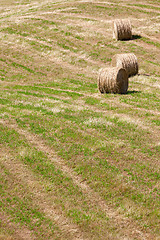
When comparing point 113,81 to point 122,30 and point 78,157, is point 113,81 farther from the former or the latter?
point 122,30

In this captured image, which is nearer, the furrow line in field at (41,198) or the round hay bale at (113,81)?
the furrow line in field at (41,198)

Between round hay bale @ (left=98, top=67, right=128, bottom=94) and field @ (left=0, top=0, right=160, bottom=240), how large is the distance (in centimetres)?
63

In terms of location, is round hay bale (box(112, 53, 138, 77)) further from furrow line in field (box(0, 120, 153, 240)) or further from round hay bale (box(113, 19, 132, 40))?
furrow line in field (box(0, 120, 153, 240))

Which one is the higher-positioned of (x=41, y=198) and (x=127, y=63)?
(x=127, y=63)

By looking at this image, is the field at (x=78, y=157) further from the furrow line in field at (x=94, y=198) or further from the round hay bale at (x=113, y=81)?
the round hay bale at (x=113, y=81)

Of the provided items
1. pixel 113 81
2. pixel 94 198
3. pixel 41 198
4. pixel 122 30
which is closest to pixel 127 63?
pixel 113 81

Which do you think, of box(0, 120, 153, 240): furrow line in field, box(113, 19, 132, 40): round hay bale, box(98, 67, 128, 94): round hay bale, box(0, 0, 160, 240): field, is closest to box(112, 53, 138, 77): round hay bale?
box(0, 0, 160, 240): field

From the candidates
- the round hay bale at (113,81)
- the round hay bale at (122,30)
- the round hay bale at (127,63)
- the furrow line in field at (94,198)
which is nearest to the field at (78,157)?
the furrow line in field at (94,198)

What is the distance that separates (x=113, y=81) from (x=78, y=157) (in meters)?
9.49

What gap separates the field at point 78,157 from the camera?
9578mm

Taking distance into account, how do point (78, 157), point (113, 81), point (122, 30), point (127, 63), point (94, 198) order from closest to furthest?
point (94, 198)
point (78, 157)
point (113, 81)
point (127, 63)
point (122, 30)

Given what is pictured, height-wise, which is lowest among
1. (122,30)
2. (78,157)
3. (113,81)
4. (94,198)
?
(94,198)

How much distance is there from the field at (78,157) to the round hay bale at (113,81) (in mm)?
635

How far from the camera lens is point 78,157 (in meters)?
12.8
